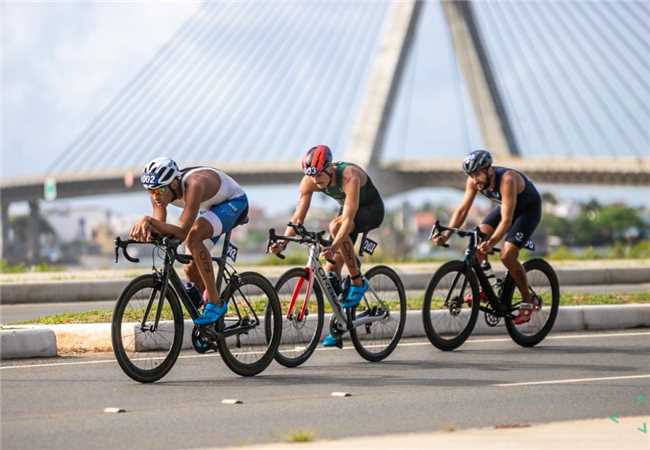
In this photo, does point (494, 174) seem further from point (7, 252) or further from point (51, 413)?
point (7, 252)

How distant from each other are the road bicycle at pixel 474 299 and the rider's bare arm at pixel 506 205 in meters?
0.16

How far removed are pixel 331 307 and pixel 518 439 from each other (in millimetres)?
3759

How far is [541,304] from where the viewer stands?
10914mm

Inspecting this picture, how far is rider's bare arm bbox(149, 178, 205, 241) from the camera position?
837 centimetres

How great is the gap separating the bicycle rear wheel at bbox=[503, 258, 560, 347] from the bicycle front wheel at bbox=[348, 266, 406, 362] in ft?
4.41

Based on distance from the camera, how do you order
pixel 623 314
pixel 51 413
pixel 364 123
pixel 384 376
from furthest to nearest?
pixel 364 123 → pixel 623 314 → pixel 384 376 → pixel 51 413

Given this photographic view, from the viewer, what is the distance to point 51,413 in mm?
7277

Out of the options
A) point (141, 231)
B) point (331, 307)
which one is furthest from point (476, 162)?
point (141, 231)

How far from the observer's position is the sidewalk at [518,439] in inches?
227

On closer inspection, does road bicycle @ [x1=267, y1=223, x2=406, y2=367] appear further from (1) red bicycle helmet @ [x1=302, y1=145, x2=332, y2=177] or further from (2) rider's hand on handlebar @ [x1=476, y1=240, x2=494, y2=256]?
(2) rider's hand on handlebar @ [x1=476, y1=240, x2=494, y2=256]

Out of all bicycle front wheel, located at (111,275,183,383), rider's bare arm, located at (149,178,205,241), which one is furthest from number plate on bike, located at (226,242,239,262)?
bicycle front wheel, located at (111,275,183,383)

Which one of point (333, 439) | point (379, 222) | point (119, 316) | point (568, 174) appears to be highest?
point (568, 174)

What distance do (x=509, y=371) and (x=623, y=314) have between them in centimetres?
384

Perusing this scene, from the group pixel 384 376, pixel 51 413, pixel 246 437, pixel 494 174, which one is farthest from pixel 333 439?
pixel 494 174
